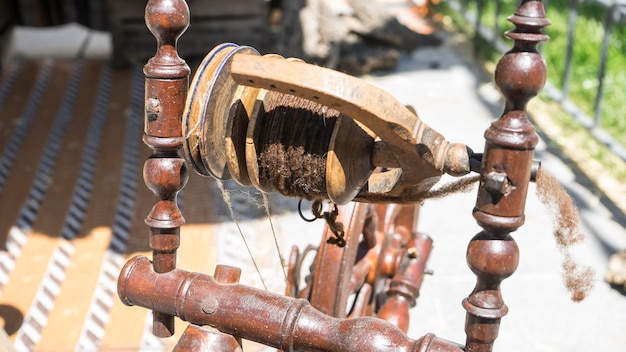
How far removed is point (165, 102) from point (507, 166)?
63 cm

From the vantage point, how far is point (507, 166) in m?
1.15

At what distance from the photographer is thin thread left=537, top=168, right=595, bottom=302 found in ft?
4.10

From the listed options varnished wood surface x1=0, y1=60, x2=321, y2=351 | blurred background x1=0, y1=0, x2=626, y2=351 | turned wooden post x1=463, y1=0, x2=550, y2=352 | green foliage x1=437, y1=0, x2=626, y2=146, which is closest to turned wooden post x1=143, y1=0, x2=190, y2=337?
blurred background x1=0, y1=0, x2=626, y2=351

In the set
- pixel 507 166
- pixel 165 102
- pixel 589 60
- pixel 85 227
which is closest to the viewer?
pixel 507 166

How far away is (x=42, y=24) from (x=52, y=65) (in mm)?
382

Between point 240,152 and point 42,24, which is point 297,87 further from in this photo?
point 42,24

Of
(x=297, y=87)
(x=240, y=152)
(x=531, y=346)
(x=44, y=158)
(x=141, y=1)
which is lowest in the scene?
(x=44, y=158)

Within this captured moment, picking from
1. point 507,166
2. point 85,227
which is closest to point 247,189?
point 85,227

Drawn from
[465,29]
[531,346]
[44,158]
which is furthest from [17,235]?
[465,29]

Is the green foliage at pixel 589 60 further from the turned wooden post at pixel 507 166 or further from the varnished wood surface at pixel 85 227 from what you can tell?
the turned wooden post at pixel 507 166

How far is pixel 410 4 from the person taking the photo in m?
9.03

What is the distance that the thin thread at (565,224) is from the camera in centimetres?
125

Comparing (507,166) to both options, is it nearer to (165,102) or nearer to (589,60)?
(165,102)

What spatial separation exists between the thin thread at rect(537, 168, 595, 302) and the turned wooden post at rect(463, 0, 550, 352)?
0.10m
